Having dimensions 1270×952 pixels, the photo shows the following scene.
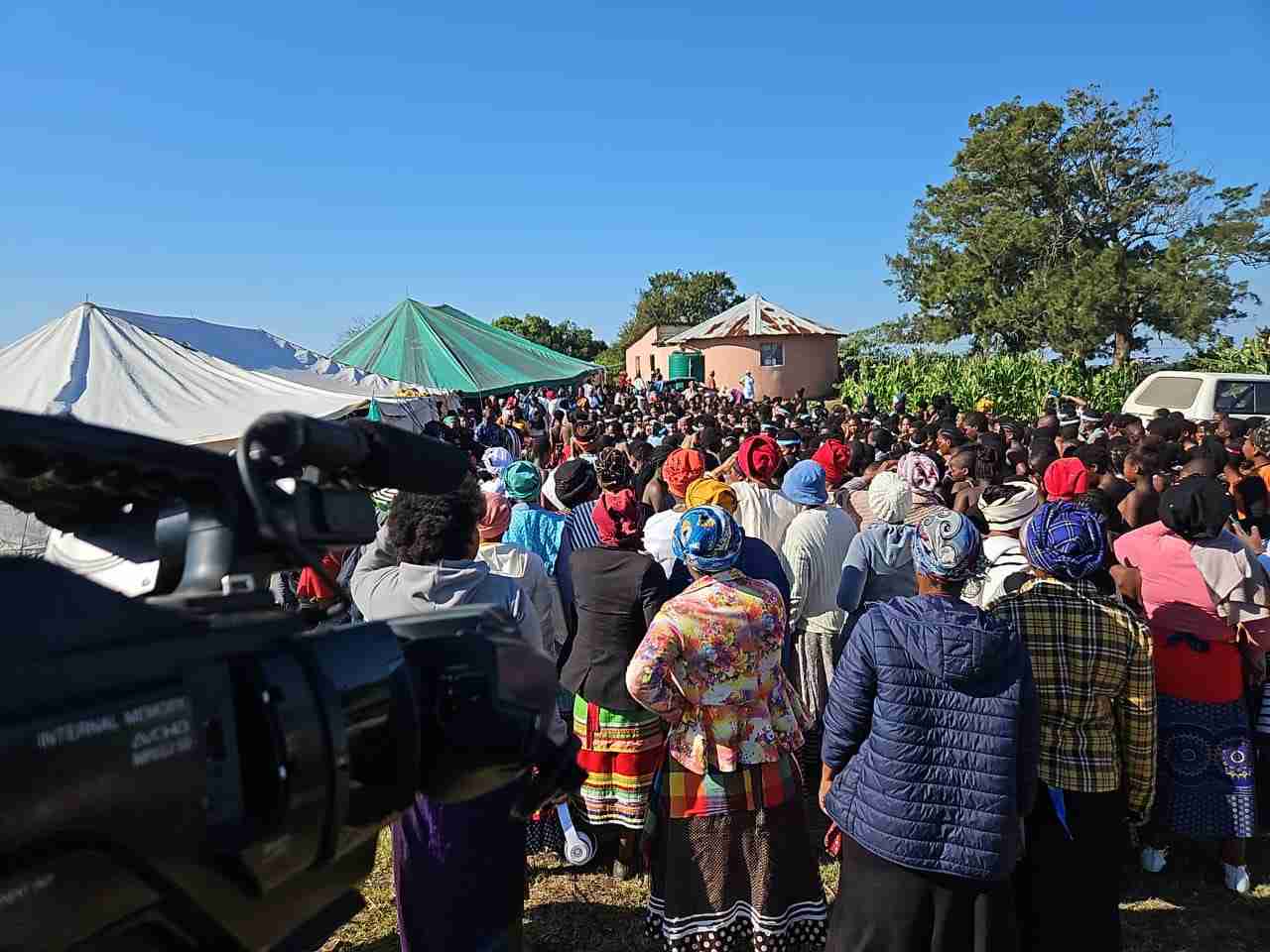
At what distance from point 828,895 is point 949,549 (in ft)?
6.61

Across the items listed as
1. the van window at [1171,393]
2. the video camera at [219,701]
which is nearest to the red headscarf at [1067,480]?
the video camera at [219,701]

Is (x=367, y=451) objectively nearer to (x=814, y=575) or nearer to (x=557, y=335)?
(x=814, y=575)

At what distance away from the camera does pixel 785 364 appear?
131 feet

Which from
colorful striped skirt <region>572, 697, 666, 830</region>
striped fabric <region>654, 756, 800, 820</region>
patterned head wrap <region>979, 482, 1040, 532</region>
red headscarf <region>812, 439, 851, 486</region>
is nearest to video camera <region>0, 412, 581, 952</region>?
striped fabric <region>654, 756, 800, 820</region>

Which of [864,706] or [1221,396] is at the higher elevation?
[1221,396]

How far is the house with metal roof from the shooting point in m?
40.0

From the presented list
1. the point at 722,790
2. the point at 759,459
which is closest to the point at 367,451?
the point at 722,790

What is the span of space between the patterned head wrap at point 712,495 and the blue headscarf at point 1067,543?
178 cm

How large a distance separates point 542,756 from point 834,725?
5.82ft

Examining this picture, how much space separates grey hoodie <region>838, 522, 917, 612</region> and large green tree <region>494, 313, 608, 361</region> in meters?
64.6

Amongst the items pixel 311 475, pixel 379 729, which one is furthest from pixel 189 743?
pixel 311 475

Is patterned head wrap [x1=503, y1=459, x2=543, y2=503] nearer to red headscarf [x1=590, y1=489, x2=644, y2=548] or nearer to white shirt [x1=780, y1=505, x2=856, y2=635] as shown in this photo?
red headscarf [x1=590, y1=489, x2=644, y2=548]

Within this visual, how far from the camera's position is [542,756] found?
4.53ft

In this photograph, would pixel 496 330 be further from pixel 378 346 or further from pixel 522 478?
pixel 522 478
